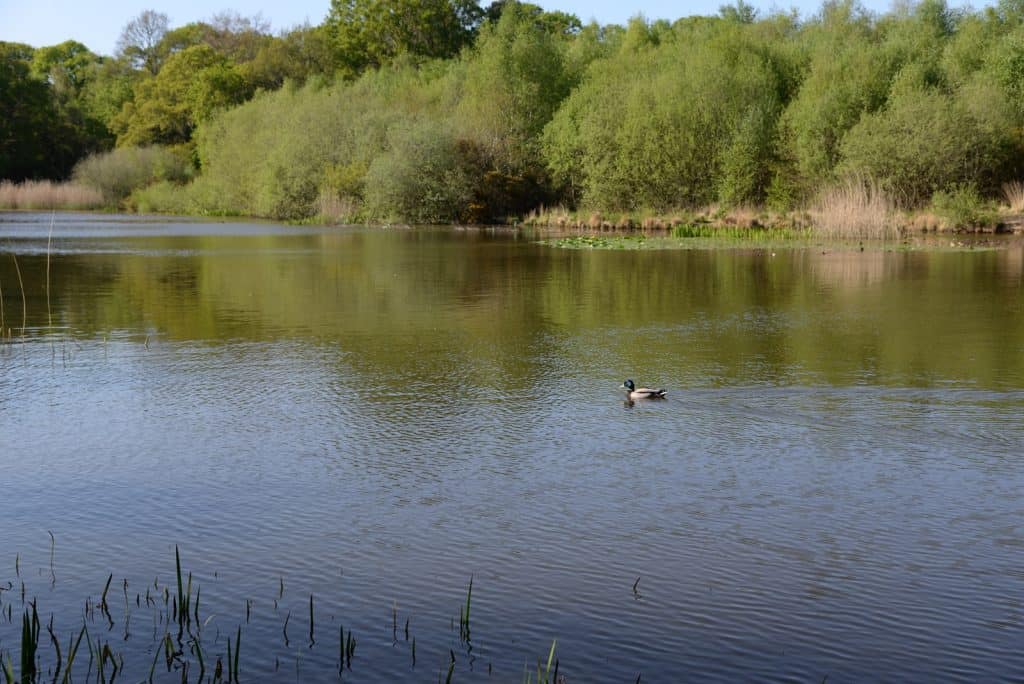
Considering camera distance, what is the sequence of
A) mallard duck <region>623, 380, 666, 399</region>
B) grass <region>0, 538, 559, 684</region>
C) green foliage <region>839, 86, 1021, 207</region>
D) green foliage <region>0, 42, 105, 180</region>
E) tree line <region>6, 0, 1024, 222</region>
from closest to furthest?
grass <region>0, 538, 559, 684</region>
mallard duck <region>623, 380, 666, 399</region>
green foliage <region>839, 86, 1021, 207</region>
tree line <region>6, 0, 1024, 222</region>
green foliage <region>0, 42, 105, 180</region>

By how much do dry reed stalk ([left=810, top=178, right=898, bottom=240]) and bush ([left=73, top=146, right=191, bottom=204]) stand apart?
54.9m

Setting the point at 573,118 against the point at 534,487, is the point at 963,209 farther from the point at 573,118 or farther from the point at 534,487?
the point at 534,487

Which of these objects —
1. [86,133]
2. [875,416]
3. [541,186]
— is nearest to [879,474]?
[875,416]

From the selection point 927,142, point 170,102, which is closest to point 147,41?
point 170,102

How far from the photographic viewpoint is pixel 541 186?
63.3 m

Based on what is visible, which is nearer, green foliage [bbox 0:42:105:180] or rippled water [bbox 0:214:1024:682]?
rippled water [bbox 0:214:1024:682]

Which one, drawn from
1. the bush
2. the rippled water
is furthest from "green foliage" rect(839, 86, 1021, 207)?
the bush

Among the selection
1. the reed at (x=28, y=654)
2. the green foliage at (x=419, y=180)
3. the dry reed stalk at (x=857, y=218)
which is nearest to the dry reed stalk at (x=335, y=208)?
the green foliage at (x=419, y=180)

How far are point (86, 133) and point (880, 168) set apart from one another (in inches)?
2879

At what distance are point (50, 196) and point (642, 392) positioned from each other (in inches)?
3114

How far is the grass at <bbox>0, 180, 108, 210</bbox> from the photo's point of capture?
264ft

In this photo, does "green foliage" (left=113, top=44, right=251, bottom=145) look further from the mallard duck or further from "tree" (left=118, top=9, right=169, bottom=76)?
the mallard duck

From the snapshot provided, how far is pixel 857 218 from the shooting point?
42688mm

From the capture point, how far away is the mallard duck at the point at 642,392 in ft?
40.0
